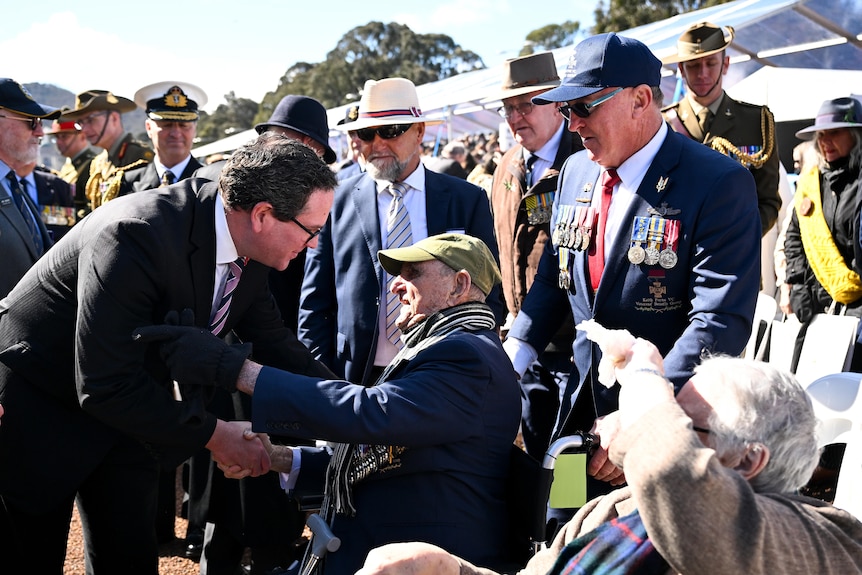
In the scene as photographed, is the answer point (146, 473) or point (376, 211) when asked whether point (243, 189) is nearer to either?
point (146, 473)

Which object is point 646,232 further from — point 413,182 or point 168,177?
point 168,177

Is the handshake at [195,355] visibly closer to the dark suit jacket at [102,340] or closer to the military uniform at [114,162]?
the dark suit jacket at [102,340]

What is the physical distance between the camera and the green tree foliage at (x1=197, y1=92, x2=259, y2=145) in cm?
7419

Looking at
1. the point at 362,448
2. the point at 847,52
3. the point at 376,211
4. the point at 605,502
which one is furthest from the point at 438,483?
the point at 847,52

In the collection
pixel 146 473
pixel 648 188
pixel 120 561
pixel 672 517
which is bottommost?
pixel 120 561

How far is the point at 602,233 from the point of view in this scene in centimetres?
316

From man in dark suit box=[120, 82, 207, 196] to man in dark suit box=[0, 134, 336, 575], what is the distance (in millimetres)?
3000

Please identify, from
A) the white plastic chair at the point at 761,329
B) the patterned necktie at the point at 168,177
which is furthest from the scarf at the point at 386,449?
the white plastic chair at the point at 761,329

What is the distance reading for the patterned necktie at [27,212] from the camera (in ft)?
15.9

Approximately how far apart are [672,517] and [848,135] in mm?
4267

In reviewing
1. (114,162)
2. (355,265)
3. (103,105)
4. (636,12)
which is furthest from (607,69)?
(636,12)

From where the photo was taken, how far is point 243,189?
2.76 m

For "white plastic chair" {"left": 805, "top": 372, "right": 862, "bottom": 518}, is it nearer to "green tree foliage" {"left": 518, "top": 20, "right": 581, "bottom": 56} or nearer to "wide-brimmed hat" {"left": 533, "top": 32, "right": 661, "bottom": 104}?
"wide-brimmed hat" {"left": 533, "top": 32, "right": 661, "bottom": 104}

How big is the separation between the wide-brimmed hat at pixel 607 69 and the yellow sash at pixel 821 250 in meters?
2.70
